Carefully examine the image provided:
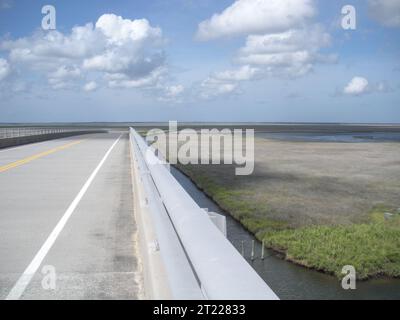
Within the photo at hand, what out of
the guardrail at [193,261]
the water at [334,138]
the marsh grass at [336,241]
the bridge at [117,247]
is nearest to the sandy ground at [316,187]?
the marsh grass at [336,241]

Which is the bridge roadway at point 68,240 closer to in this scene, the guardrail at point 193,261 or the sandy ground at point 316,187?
the guardrail at point 193,261

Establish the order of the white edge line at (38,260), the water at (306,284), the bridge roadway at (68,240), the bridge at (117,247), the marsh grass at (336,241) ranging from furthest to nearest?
the marsh grass at (336,241) < the water at (306,284) < the bridge roadway at (68,240) < the white edge line at (38,260) < the bridge at (117,247)

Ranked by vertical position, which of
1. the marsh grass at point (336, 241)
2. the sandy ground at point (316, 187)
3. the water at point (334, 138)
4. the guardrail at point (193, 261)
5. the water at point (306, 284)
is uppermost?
the guardrail at point (193, 261)

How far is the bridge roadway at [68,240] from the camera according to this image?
5.26 metres

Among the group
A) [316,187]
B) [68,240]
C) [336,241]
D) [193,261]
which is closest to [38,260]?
[68,240]

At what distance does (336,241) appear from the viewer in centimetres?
1094

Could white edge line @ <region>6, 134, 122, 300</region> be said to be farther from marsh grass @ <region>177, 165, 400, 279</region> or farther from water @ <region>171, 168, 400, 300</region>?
marsh grass @ <region>177, 165, 400, 279</region>

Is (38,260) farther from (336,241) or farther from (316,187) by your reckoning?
(316,187)

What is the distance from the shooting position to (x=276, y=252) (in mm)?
10727

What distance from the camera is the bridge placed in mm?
3037

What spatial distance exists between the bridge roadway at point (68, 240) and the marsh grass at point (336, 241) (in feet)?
11.8
